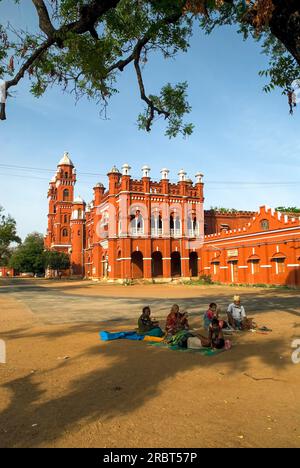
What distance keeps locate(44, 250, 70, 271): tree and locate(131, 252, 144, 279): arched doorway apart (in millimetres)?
20495

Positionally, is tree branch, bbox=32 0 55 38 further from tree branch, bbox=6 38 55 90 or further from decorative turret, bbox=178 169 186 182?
decorative turret, bbox=178 169 186 182

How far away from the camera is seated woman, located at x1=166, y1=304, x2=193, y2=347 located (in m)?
8.39

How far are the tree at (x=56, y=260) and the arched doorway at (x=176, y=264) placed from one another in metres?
22.3

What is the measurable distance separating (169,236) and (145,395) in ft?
125

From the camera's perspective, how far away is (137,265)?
142 feet

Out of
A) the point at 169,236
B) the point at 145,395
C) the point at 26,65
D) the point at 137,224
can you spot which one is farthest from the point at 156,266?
the point at 145,395

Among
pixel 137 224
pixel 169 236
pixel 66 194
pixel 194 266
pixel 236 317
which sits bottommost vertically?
pixel 236 317

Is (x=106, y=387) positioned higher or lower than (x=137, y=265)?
lower

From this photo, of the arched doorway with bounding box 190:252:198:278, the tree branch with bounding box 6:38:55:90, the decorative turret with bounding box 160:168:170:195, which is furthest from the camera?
the arched doorway with bounding box 190:252:198:278

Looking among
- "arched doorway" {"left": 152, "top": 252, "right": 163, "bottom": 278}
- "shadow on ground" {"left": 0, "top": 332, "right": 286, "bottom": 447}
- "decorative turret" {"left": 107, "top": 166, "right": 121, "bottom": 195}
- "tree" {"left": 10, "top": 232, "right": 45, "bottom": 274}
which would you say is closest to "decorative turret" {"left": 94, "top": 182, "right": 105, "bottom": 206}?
"decorative turret" {"left": 107, "top": 166, "right": 121, "bottom": 195}

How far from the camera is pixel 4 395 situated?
17.4 ft

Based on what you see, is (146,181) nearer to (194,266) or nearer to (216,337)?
(194,266)

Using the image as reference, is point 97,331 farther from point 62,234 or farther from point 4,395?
point 62,234
